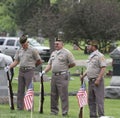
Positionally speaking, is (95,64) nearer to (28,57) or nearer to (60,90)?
(60,90)

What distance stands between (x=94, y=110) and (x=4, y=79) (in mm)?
4244

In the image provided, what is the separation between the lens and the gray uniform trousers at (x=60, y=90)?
13852 millimetres

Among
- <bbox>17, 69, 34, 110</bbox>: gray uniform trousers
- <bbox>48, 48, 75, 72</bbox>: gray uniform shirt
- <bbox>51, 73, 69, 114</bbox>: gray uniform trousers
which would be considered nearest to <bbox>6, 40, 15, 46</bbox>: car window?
<bbox>17, 69, 34, 110</bbox>: gray uniform trousers

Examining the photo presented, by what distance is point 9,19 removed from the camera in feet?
182

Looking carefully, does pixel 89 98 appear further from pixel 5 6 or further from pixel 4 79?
pixel 5 6

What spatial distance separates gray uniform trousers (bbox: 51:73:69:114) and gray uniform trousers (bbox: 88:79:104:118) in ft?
2.44

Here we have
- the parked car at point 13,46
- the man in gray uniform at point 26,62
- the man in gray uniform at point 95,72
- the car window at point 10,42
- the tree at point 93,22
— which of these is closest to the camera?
the man in gray uniform at point 95,72

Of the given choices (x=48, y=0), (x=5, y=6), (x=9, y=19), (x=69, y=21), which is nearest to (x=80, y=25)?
(x=69, y=21)

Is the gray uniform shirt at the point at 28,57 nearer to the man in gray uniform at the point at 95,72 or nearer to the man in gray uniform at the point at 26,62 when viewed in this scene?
the man in gray uniform at the point at 26,62

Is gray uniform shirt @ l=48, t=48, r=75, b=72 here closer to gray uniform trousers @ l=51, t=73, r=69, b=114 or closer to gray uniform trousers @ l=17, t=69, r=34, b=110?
gray uniform trousers @ l=51, t=73, r=69, b=114

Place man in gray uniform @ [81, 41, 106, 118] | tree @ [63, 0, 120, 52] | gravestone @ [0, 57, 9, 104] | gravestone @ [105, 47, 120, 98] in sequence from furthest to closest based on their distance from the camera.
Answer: tree @ [63, 0, 120, 52], gravestone @ [105, 47, 120, 98], gravestone @ [0, 57, 9, 104], man in gray uniform @ [81, 41, 106, 118]

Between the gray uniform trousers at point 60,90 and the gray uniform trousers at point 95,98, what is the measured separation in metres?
0.74

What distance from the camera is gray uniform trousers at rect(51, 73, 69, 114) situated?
13.9 meters

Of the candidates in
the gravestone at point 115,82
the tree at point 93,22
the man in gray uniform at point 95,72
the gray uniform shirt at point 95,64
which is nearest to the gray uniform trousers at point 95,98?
the man in gray uniform at point 95,72
